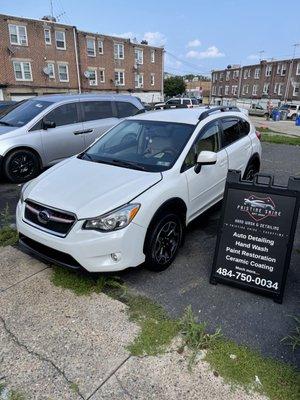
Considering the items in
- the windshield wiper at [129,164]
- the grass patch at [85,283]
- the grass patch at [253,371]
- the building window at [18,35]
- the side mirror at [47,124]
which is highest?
the building window at [18,35]

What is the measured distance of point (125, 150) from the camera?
4.05 metres

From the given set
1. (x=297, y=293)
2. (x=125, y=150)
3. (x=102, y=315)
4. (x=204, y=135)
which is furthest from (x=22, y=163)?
(x=297, y=293)

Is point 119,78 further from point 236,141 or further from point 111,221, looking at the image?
point 111,221

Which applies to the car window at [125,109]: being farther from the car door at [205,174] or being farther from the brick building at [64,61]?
the brick building at [64,61]

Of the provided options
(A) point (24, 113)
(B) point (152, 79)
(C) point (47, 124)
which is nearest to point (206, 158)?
(C) point (47, 124)

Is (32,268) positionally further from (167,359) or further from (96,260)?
(167,359)

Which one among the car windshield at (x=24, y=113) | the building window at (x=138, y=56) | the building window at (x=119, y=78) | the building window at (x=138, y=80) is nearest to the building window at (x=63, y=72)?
the building window at (x=119, y=78)

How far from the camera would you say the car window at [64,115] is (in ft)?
22.0

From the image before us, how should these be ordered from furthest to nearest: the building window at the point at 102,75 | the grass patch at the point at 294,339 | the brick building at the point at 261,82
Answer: the brick building at the point at 261,82
the building window at the point at 102,75
the grass patch at the point at 294,339

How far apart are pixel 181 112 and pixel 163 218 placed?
6.51 feet

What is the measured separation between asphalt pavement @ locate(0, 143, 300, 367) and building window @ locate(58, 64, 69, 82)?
31.9m

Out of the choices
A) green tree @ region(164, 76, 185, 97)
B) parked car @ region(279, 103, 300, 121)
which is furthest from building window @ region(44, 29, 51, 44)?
green tree @ region(164, 76, 185, 97)

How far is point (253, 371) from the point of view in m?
2.32

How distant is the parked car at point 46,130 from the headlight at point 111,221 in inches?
165
